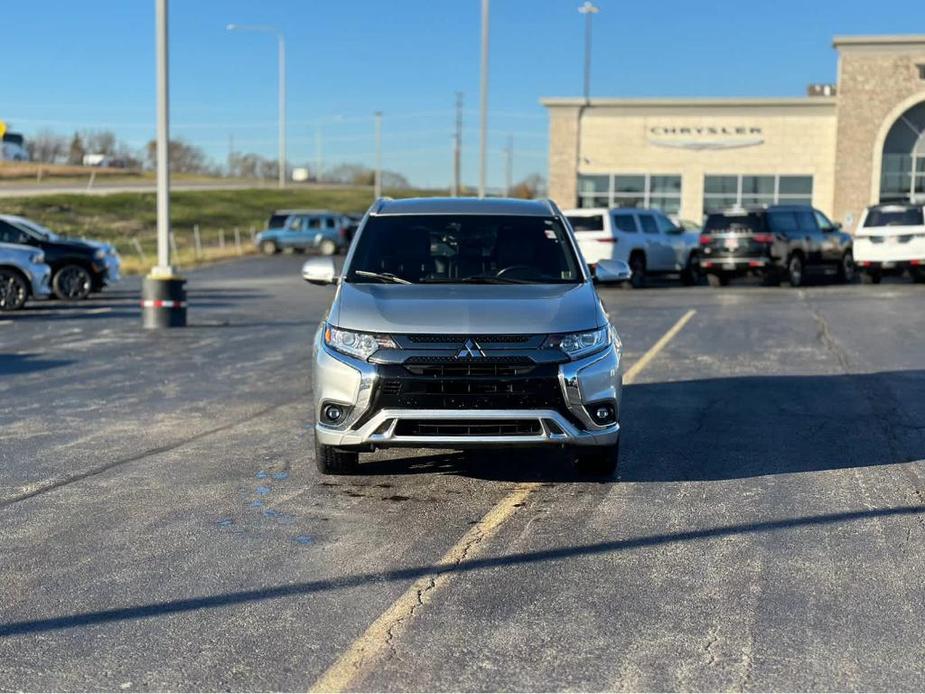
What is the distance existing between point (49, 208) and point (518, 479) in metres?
67.1

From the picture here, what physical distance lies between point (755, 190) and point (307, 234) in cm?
1886

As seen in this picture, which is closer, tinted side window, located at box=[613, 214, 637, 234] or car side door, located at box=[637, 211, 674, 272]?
tinted side window, located at box=[613, 214, 637, 234]

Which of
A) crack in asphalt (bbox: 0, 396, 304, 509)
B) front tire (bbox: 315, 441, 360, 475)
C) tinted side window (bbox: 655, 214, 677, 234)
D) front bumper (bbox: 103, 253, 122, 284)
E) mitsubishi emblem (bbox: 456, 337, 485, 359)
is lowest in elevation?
crack in asphalt (bbox: 0, 396, 304, 509)

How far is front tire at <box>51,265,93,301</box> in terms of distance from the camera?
22891mm

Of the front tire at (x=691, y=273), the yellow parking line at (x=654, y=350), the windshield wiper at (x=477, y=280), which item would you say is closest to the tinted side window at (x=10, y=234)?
the yellow parking line at (x=654, y=350)

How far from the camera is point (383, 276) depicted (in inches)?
317

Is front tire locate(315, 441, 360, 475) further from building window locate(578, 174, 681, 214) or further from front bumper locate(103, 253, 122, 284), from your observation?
→ building window locate(578, 174, 681, 214)

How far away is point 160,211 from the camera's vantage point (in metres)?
17.8

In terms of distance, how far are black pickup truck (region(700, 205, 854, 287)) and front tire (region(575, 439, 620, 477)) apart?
2006 cm

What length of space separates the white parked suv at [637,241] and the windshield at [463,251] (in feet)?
60.5

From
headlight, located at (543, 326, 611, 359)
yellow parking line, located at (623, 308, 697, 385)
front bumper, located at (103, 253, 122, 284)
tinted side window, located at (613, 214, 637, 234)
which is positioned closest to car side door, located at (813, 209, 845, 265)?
tinted side window, located at (613, 214, 637, 234)

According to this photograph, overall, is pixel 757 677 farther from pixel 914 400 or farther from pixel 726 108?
pixel 726 108

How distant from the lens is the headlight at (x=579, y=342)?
6.88 meters

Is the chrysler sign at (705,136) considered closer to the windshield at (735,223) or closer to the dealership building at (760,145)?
the dealership building at (760,145)
